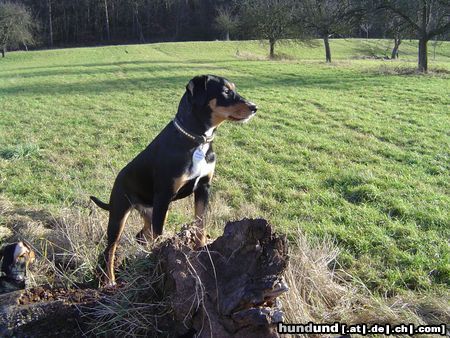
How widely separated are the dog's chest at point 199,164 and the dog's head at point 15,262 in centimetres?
128

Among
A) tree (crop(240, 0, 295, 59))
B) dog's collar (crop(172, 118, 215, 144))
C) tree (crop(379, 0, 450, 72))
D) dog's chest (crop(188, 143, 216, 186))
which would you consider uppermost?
tree (crop(240, 0, 295, 59))

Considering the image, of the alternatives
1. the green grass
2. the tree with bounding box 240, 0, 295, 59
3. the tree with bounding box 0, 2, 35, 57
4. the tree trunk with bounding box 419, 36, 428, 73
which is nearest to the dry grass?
the green grass

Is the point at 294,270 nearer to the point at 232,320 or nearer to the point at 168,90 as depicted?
the point at 232,320

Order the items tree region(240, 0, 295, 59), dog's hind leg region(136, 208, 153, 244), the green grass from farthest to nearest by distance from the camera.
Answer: tree region(240, 0, 295, 59), the green grass, dog's hind leg region(136, 208, 153, 244)

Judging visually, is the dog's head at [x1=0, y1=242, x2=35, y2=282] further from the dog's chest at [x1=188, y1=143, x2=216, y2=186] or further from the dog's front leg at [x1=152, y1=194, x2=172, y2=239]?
the dog's chest at [x1=188, y1=143, x2=216, y2=186]

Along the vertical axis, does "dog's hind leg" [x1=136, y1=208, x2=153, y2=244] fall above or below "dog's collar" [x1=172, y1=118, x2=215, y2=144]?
below

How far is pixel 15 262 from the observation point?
275cm

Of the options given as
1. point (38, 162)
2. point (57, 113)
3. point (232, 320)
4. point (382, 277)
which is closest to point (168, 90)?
point (57, 113)

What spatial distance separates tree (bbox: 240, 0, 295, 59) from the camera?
131ft

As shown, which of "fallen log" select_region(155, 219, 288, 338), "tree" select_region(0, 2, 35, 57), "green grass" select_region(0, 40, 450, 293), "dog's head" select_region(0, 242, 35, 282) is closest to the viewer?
"fallen log" select_region(155, 219, 288, 338)

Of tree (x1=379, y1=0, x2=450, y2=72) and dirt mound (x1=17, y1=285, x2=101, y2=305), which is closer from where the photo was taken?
dirt mound (x1=17, y1=285, x2=101, y2=305)

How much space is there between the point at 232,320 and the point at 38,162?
6388mm

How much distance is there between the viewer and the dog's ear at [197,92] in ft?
11.5

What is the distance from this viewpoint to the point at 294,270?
2797 mm
